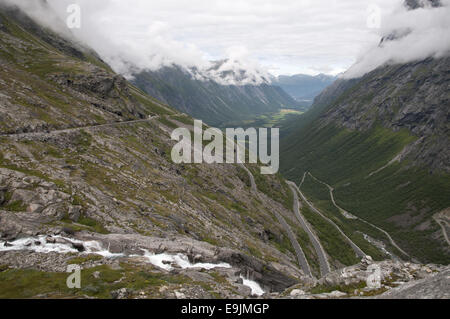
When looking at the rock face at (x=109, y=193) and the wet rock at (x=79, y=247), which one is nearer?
the rock face at (x=109, y=193)

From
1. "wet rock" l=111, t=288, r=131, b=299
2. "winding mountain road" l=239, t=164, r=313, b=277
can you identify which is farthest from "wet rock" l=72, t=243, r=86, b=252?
"winding mountain road" l=239, t=164, r=313, b=277

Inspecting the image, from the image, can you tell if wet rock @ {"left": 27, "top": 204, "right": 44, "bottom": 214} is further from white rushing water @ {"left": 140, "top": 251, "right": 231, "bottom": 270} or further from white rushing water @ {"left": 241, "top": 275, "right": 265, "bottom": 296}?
white rushing water @ {"left": 241, "top": 275, "right": 265, "bottom": 296}

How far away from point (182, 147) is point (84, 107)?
51126 millimetres

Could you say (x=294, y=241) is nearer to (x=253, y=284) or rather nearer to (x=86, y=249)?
(x=253, y=284)

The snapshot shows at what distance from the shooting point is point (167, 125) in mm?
195250

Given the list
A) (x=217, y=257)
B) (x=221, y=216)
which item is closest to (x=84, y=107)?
(x=221, y=216)

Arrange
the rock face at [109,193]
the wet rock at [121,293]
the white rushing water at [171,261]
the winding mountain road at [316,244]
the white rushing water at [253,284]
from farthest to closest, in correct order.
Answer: the winding mountain road at [316,244]
the white rushing water at [253,284]
the white rushing water at [171,261]
the rock face at [109,193]
the wet rock at [121,293]

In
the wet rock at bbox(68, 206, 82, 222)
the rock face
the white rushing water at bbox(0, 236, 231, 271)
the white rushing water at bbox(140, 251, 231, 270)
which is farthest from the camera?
the wet rock at bbox(68, 206, 82, 222)

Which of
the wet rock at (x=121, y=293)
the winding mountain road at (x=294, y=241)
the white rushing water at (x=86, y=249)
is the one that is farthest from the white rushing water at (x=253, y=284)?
the winding mountain road at (x=294, y=241)

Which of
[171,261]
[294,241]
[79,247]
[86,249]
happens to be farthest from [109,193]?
[294,241]

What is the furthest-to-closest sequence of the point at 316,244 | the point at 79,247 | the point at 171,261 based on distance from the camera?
the point at 316,244 → the point at 171,261 → the point at 79,247

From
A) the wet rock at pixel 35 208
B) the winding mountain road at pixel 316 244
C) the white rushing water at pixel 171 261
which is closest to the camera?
the white rushing water at pixel 171 261

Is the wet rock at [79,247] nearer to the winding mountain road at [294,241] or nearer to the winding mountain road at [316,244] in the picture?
the winding mountain road at [294,241]
